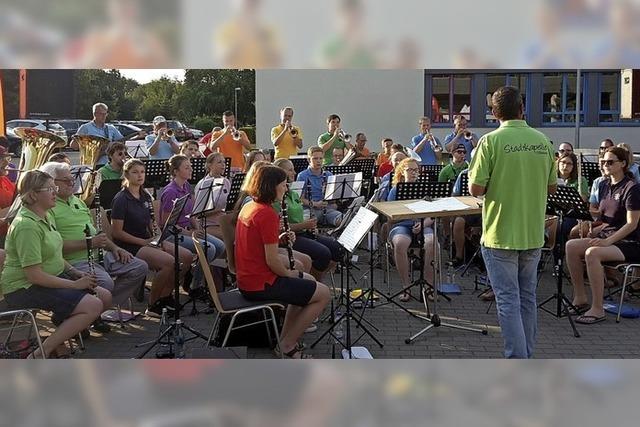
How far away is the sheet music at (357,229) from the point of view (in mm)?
4516

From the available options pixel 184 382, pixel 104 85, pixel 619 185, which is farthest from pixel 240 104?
pixel 184 382

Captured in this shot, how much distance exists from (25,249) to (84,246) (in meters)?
0.79

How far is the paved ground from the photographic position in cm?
486

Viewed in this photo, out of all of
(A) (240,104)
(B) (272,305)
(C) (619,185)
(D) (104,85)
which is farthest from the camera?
(A) (240,104)

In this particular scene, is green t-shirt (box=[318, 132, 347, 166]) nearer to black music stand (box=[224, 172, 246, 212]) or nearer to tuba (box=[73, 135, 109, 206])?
tuba (box=[73, 135, 109, 206])

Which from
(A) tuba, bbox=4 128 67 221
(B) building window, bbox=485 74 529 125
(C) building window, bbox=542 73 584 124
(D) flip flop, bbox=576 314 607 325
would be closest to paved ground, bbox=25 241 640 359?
(D) flip flop, bbox=576 314 607 325

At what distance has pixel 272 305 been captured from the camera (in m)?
4.44

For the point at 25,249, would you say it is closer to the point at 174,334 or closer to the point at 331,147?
the point at 174,334

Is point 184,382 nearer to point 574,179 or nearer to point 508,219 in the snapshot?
point 508,219

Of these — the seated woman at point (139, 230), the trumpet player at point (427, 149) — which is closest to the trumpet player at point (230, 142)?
the trumpet player at point (427, 149)

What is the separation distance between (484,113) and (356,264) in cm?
1226

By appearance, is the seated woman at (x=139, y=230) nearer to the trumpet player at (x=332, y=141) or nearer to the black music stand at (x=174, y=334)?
the black music stand at (x=174, y=334)

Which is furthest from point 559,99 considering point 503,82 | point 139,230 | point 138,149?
point 139,230
